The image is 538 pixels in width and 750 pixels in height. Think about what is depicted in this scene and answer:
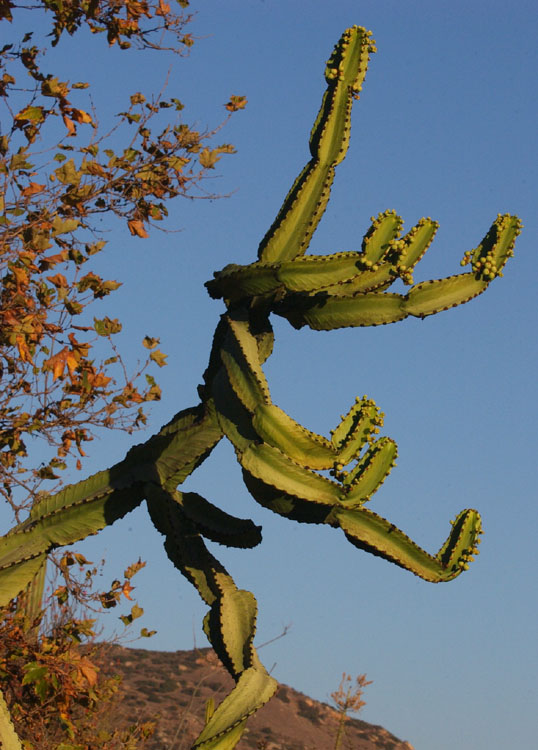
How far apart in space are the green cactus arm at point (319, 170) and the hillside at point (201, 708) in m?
19.8

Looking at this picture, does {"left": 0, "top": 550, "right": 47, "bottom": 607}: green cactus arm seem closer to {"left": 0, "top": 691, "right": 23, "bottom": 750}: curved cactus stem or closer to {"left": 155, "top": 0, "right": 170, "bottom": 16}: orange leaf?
{"left": 0, "top": 691, "right": 23, "bottom": 750}: curved cactus stem

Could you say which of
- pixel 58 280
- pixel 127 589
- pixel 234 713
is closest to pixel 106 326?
pixel 58 280

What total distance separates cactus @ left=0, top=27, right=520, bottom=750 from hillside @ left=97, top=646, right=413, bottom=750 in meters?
19.0

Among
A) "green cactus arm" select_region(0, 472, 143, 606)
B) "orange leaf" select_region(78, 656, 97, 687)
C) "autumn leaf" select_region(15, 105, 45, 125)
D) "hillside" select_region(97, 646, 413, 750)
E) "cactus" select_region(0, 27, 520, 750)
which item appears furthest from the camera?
"hillside" select_region(97, 646, 413, 750)

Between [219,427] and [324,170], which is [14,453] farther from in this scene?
[324,170]

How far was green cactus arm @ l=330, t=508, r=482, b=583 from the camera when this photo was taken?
14.6 ft

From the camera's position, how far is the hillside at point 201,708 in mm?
24566

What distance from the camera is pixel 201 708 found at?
26062 mm

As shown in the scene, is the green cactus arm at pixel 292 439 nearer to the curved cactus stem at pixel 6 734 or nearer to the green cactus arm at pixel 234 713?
the green cactus arm at pixel 234 713

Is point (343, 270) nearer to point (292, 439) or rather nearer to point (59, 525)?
point (292, 439)

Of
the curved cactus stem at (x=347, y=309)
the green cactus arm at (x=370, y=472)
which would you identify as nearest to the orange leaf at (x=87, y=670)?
the green cactus arm at (x=370, y=472)

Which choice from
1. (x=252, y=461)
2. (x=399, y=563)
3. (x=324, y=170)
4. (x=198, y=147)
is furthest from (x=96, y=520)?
(x=198, y=147)

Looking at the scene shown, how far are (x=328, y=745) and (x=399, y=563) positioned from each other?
2511cm

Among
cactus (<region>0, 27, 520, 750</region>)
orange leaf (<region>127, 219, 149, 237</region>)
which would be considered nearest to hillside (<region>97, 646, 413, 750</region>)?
orange leaf (<region>127, 219, 149, 237</region>)
